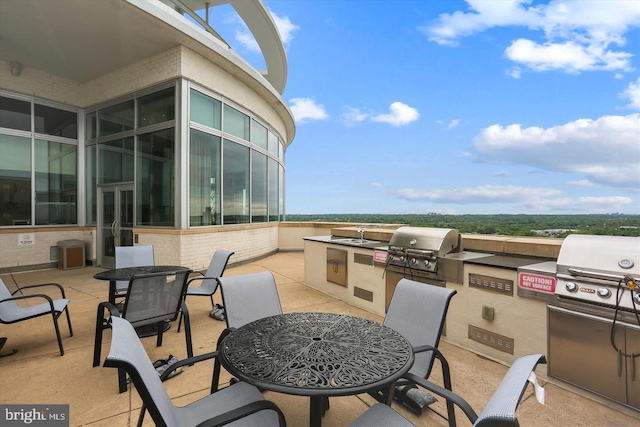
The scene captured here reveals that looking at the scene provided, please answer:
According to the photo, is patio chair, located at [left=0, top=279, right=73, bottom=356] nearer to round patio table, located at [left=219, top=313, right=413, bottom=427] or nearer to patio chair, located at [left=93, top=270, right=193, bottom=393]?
patio chair, located at [left=93, top=270, right=193, bottom=393]

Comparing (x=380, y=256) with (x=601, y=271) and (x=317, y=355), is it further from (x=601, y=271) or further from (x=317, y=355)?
(x=317, y=355)

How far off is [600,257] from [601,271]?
110 mm

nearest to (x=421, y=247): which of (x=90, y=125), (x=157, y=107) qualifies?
(x=157, y=107)

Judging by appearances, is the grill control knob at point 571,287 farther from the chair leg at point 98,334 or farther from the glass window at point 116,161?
the glass window at point 116,161

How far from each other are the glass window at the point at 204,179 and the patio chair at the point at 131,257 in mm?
2083

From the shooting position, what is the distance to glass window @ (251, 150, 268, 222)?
843 centimetres

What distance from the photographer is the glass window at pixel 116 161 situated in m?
6.77

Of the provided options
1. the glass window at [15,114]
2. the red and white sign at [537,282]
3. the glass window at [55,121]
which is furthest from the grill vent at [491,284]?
the glass window at [15,114]

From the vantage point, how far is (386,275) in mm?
3771

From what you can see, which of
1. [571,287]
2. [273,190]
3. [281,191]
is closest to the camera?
[571,287]

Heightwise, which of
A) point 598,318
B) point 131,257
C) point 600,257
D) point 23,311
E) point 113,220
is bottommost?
point 23,311

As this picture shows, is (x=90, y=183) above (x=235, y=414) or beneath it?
above

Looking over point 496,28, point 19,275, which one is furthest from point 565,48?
point 19,275

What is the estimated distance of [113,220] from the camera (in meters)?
7.11
